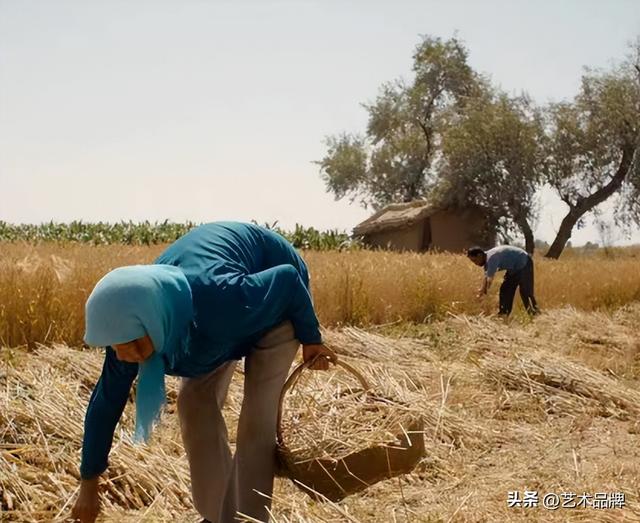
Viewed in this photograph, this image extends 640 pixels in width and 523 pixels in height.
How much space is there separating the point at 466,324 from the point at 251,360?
519 cm

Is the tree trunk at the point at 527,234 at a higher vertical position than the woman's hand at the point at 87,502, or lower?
higher

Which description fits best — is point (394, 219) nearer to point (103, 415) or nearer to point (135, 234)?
point (135, 234)

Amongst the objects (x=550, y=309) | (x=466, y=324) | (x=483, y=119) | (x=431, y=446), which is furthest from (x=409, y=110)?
(x=431, y=446)

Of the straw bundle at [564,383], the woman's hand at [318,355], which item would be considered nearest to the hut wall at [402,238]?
the straw bundle at [564,383]

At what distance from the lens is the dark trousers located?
882 cm

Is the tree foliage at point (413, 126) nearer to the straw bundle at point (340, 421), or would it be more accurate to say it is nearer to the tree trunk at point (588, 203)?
the tree trunk at point (588, 203)

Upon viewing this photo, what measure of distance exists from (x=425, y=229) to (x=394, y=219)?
1577 millimetres

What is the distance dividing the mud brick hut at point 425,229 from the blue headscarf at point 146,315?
1987cm

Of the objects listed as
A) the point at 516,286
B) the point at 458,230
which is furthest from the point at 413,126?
the point at 516,286

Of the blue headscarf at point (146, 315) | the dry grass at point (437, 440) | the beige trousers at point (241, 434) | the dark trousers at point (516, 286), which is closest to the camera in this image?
the blue headscarf at point (146, 315)

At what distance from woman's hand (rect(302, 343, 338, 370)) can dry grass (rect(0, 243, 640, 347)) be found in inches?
128

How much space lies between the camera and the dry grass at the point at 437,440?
294cm

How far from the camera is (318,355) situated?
2.67m

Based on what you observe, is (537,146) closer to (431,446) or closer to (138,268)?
(431,446)
